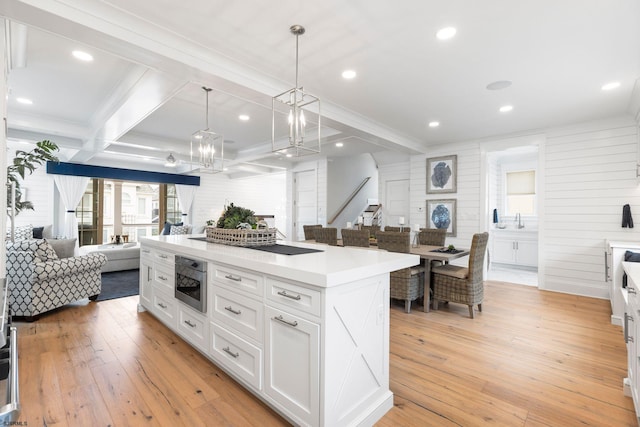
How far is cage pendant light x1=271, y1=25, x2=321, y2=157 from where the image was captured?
7.82 ft

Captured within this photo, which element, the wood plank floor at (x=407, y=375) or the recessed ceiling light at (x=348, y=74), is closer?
the wood plank floor at (x=407, y=375)

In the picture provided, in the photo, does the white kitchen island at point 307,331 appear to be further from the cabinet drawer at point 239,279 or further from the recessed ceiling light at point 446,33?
the recessed ceiling light at point 446,33

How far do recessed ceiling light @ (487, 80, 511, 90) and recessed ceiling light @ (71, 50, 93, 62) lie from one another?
Answer: 4115mm

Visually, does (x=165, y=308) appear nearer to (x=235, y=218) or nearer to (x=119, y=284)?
(x=235, y=218)

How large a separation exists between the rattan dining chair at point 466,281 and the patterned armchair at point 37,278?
457 cm

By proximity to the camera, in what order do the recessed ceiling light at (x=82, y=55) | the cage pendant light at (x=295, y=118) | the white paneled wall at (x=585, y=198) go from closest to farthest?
the cage pendant light at (x=295, y=118) < the recessed ceiling light at (x=82, y=55) < the white paneled wall at (x=585, y=198)

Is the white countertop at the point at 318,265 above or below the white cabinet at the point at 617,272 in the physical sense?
above

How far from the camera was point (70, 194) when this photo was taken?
7.33 m

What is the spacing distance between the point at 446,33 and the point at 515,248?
595 cm

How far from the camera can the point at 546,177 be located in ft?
16.2

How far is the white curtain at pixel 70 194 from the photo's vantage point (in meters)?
7.19

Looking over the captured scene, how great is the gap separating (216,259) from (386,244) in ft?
7.41

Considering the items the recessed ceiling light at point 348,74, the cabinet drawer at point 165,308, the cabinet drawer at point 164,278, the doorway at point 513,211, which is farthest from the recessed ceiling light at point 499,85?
the cabinet drawer at point 165,308

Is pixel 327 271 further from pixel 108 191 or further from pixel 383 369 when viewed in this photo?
pixel 108 191
